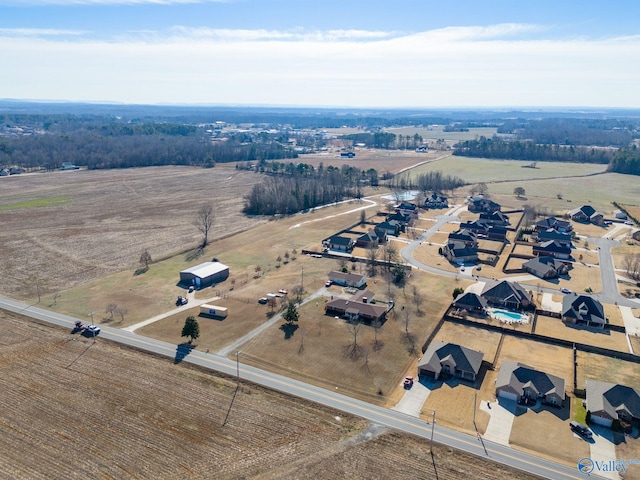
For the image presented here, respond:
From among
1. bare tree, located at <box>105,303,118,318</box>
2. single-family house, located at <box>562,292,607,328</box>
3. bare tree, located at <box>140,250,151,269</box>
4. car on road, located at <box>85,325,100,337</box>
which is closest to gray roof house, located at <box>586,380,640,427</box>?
single-family house, located at <box>562,292,607,328</box>

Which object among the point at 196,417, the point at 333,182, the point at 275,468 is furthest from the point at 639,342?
the point at 333,182

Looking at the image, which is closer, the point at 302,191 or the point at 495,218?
the point at 495,218

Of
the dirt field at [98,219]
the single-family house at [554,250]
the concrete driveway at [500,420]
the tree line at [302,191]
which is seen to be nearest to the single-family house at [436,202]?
the tree line at [302,191]

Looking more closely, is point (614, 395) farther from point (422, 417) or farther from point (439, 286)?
point (439, 286)

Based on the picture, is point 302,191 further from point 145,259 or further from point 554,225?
point 554,225

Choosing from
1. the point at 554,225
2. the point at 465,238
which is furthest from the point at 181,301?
the point at 554,225

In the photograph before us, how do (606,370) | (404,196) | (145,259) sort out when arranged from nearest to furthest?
(606,370), (145,259), (404,196)

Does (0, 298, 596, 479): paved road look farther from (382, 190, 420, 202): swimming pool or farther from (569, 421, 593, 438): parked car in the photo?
(382, 190, 420, 202): swimming pool
